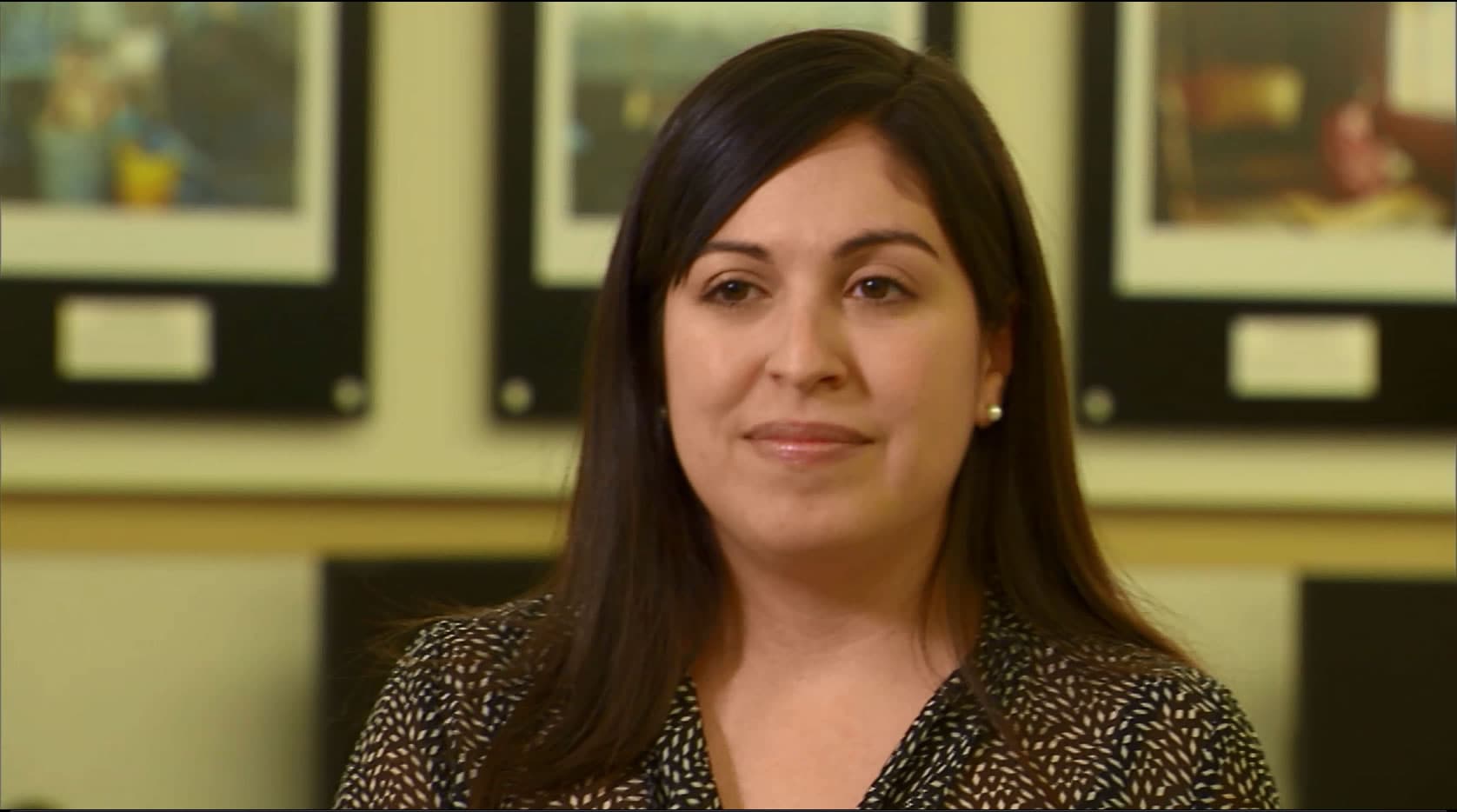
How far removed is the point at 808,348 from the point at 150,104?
1.21 m

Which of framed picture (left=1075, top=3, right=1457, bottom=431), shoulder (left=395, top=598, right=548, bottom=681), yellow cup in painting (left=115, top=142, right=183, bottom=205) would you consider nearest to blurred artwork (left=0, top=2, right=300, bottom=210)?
yellow cup in painting (left=115, top=142, right=183, bottom=205)

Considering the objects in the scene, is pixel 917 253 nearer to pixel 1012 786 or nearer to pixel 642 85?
pixel 1012 786

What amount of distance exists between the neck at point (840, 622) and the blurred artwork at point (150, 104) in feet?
3.35

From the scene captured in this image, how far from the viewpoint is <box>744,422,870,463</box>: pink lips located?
49.6 inches

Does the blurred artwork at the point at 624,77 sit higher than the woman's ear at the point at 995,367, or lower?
higher

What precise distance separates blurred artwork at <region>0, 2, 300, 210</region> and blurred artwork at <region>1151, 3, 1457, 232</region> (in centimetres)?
109

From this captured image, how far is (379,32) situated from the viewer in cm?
217

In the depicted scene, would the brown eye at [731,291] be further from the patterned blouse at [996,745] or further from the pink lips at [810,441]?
the patterned blouse at [996,745]

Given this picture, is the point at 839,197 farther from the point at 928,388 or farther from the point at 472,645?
the point at 472,645

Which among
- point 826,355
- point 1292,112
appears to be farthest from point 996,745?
point 1292,112

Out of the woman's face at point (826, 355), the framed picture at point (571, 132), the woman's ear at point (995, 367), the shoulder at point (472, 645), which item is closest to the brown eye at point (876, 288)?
the woman's face at point (826, 355)

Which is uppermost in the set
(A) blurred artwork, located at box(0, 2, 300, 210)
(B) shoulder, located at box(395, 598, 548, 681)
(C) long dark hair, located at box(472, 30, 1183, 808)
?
(A) blurred artwork, located at box(0, 2, 300, 210)

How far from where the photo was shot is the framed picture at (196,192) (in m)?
2.13

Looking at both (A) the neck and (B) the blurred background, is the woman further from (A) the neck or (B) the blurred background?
(B) the blurred background
